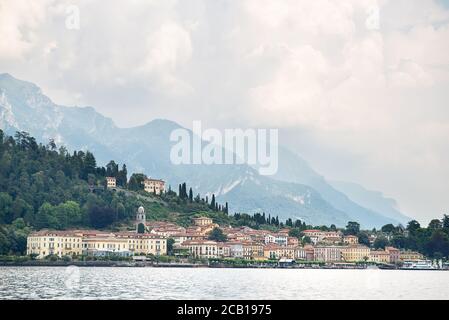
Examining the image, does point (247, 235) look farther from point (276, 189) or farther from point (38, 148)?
point (276, 189)

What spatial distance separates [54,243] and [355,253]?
106 feet

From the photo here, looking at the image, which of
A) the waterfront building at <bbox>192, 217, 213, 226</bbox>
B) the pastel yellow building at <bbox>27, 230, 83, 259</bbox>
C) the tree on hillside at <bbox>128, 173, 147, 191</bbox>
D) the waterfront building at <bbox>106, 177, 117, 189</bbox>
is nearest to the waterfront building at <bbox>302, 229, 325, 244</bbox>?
the waterfront building at <bbox>192, 217, 213, 226</bbox>

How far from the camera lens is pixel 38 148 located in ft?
325

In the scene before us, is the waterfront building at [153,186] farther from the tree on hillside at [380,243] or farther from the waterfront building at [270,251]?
the tree on hillside at [380,243]

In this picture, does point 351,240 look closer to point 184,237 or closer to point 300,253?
point 300,253

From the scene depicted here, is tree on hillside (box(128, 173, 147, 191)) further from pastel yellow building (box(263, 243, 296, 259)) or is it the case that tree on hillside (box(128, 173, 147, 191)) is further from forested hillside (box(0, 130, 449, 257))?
pastel yellow building (box(263, 243, 296, 259))

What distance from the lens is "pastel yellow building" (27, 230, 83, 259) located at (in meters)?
76.4

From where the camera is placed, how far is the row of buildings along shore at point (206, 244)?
7975cm

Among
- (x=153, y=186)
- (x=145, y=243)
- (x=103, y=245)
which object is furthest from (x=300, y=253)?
(x=153, y=186)

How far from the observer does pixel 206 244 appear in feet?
286

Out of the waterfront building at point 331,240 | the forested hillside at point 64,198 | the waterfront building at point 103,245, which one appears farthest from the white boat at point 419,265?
the waterfront building at point 103,245
